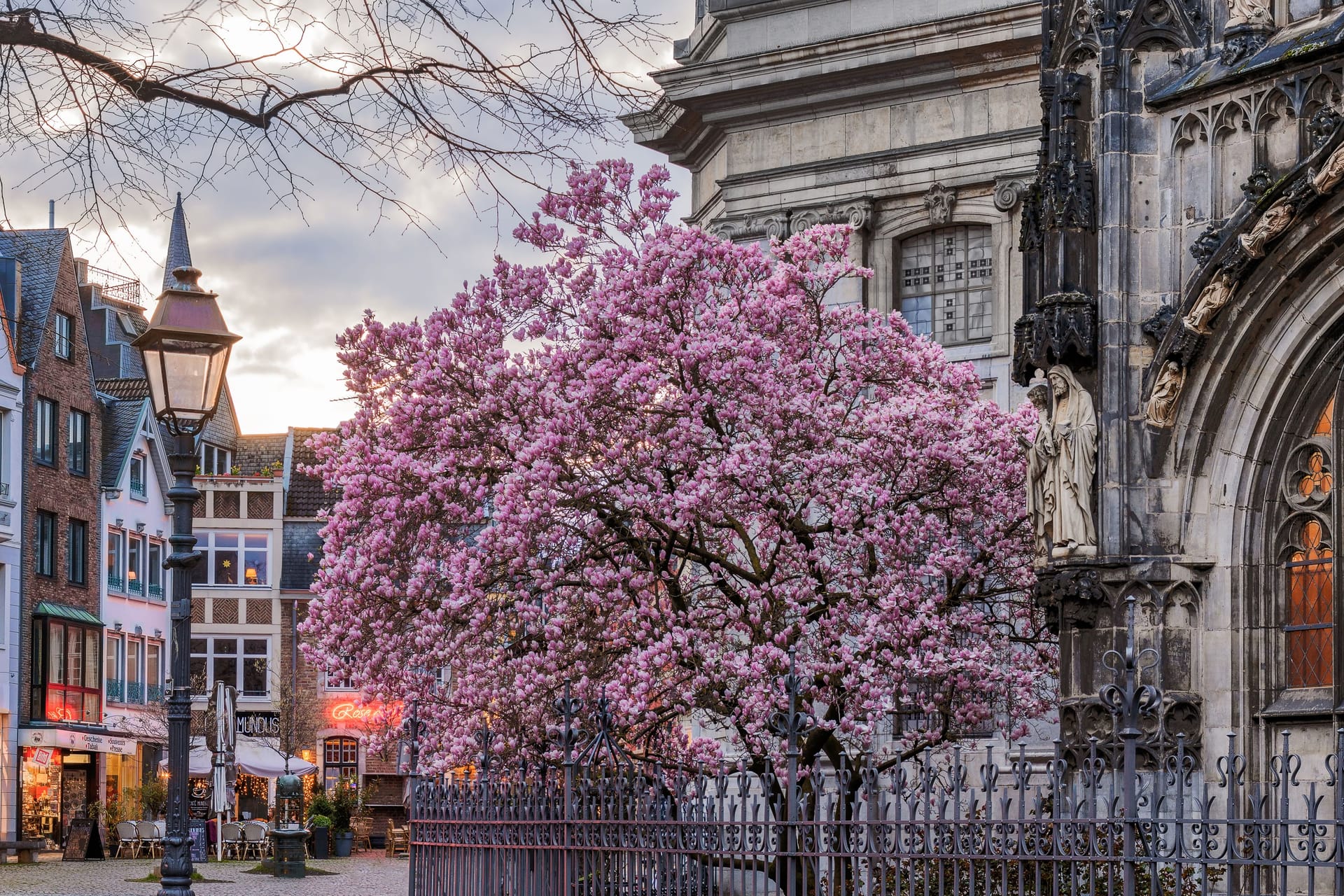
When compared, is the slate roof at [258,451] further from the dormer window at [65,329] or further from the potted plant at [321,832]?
the potted plant at [321,832]

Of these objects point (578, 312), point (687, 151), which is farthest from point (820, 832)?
point (687, 151)

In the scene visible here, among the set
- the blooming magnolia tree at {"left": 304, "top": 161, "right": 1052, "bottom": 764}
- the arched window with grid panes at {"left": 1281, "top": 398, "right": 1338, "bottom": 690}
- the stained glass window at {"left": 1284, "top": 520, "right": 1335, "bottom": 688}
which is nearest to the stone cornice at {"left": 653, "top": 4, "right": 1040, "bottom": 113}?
the blooming magnolia tree at {"left": 304, "top": 161, "right": 1052, "bottom": 764}

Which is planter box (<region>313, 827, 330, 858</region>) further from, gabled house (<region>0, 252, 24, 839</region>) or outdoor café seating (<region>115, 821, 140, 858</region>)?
gabled house (<region>0, 252, 24, 839</region>)

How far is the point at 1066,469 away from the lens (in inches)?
672

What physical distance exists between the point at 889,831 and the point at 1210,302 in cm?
580

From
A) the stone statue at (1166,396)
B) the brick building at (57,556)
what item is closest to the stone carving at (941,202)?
the stone statue at (1166,396)

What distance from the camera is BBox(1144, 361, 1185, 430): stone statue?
16750 mm

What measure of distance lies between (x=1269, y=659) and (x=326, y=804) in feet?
127

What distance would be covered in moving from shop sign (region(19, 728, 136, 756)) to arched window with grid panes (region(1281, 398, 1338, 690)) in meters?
46.5

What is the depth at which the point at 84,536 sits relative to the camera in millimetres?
62719

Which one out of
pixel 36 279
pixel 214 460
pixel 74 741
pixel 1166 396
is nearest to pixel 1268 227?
pixel 1166 396

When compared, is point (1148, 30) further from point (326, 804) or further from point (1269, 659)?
point (326, 804)

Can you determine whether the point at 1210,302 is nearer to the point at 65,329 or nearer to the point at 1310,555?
the point at 1310,555

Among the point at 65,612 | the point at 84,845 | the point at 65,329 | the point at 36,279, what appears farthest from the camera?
the point at 65,612
